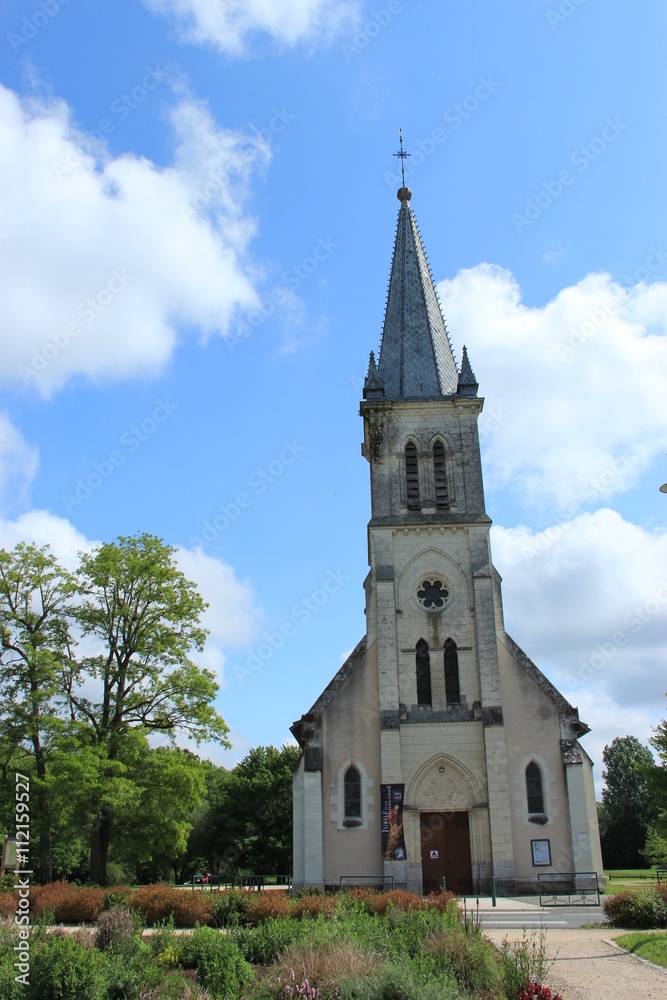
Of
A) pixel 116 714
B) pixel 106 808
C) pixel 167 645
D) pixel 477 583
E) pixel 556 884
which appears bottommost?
pixel 556 884

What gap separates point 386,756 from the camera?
985 inches

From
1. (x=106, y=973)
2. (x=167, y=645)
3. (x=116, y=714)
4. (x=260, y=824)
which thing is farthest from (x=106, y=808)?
(x=260, y=824)

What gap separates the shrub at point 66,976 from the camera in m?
8.55

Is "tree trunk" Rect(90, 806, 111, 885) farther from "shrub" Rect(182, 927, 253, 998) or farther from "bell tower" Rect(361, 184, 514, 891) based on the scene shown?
"shrub" Rect(182, 927, 253, 998)

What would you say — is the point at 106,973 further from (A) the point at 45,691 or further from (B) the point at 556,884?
(B) the point at 556,884

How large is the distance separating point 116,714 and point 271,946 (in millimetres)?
14555

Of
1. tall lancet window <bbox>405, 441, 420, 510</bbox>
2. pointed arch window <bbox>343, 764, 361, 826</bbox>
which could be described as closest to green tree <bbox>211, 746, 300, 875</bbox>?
pointed arch window <bbox>343, 764, 361, 826</bbox>

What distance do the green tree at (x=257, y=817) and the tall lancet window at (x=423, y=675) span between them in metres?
23.7

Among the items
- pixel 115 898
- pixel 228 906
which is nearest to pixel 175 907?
pixel 115 898

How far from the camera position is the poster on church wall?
78.7 feet

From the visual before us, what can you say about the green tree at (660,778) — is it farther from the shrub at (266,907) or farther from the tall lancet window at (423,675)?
the shrub at (266,907)

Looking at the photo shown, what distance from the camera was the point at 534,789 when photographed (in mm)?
24906

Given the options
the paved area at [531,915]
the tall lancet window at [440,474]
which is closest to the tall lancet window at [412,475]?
the tall lancet window at [440,474]

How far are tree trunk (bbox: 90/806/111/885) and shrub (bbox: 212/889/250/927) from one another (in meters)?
8.13
